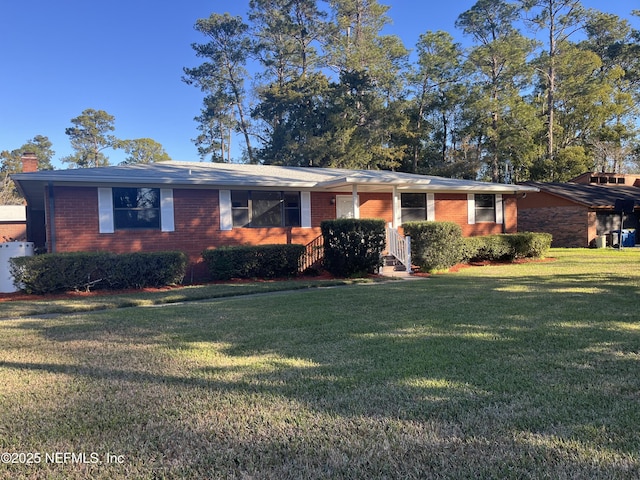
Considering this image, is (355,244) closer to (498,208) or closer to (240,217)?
(240,217)

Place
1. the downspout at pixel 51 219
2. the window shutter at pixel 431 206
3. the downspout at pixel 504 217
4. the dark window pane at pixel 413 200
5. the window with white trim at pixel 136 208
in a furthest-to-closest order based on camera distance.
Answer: the downspout at pixel 504 217, the window shutter at pixel 431 206, the dark window pane at pixel 413 200, the window with white trim at pixel 136 208, the downspout at pixel 51 219

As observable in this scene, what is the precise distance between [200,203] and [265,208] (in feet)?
7.06

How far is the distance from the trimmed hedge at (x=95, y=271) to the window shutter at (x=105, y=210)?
5.41 ft

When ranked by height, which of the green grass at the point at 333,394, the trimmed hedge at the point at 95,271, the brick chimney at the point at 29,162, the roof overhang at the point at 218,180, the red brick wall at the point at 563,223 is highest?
the brick chimney at the point at 29,162

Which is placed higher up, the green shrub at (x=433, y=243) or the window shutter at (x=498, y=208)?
the window shutter at (x=498, y=208)

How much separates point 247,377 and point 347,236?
8401 mm

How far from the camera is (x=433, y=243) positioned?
43.1ft

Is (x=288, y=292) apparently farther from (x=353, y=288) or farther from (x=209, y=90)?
(x=209, y=90)

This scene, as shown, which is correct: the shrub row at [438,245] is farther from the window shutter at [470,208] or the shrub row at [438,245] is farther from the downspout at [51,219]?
the downspout at [51,219]

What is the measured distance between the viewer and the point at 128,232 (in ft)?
40.9

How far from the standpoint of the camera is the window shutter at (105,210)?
12125 millimetres

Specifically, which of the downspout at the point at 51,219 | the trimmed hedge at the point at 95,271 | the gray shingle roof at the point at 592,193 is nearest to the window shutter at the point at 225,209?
the trimmed hedge at the point at 95,271

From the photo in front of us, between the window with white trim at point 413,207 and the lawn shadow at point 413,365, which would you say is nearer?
the lawn shadow at point 413,365

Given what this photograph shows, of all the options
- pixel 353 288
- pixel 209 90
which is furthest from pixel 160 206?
pixel 209 90
